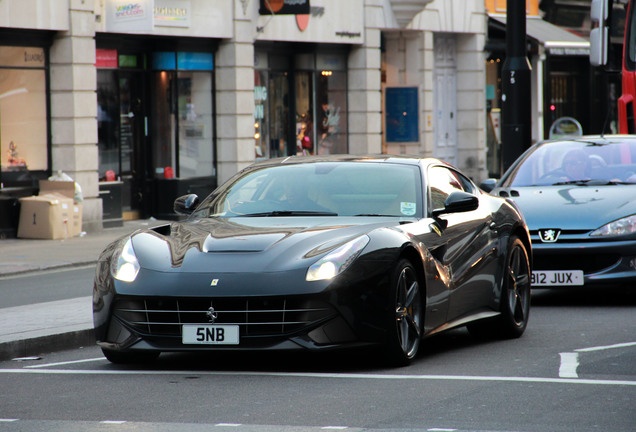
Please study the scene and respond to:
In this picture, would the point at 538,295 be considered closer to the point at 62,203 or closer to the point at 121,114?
the point at 62,203

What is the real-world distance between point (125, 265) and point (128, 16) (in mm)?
14993

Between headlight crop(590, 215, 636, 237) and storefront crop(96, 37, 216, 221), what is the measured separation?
1325cm

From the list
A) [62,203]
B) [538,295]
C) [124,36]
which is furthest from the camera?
[124,36]

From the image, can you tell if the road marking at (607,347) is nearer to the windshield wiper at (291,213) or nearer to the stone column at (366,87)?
the windshield wiper at (291,213)

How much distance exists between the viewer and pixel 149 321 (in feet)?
25.2

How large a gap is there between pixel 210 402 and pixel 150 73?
1832 centimetres

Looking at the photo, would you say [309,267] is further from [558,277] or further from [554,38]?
[554,38]

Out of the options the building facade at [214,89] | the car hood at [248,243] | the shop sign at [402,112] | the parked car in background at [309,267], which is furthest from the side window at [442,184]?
the shop sign at [402,112]

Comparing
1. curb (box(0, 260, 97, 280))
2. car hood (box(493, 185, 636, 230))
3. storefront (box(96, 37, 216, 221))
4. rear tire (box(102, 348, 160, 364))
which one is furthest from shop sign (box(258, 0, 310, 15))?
rear tire (box(102, 348, 160, 364))

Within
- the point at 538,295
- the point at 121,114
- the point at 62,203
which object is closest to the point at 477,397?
the point at 538,295

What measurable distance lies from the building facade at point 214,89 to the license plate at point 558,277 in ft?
37.7

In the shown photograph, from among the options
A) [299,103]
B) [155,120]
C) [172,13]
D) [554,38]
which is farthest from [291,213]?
[554,38]

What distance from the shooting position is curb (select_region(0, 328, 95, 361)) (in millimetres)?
8859

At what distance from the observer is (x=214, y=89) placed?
25688 mm
